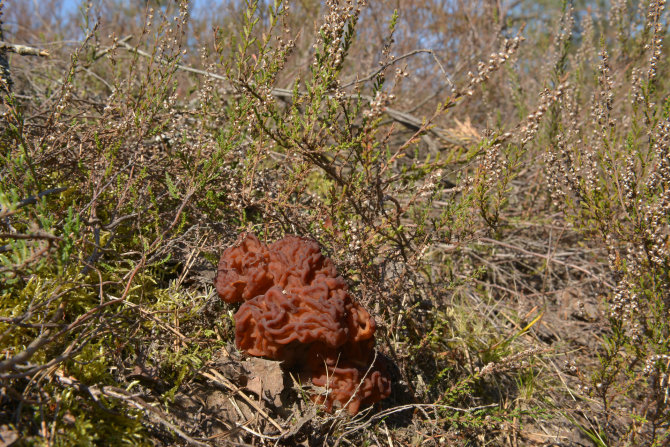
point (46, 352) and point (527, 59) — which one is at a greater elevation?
point (527, 59)

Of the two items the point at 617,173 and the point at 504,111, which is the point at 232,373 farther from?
the point at 504,111

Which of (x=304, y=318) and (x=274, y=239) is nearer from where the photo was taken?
(x=304, y=318)

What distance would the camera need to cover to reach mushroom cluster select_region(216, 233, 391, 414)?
248 cm

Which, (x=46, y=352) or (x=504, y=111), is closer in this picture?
(x=46, y=352)

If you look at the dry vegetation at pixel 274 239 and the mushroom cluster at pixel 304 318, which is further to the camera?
the mushroom cluster at pixel 304 318

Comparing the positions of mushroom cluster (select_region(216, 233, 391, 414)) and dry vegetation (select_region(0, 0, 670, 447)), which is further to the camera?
mushroom cluster (select_region(216, 233, 391, 414))

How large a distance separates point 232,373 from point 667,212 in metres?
3.25

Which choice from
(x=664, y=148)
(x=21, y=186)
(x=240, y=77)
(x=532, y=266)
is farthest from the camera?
(x=532, y=266)

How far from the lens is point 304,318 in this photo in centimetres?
248

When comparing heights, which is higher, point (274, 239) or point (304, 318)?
point (274, 239)

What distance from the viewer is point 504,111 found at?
7.64 meters

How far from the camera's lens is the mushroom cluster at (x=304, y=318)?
2482 millimetres

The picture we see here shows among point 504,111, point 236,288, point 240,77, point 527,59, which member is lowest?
point 236,288

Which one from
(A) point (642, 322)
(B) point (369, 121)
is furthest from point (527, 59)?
(B) point (369, 121)
